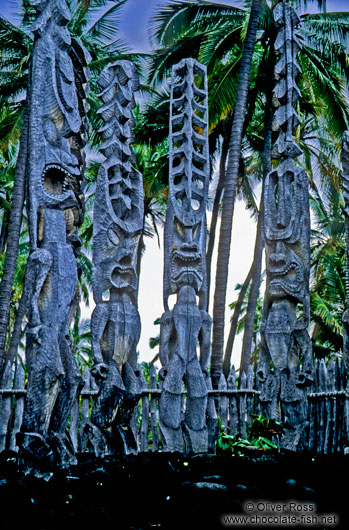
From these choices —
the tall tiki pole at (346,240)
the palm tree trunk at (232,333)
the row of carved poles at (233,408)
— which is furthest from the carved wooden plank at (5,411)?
the palm tree trunk at (232,333)

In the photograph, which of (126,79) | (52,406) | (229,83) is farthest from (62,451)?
(229,83)

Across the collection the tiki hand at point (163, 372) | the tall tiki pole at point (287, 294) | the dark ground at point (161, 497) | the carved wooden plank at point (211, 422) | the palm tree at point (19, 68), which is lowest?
the carved wooden plank at point (211, 422)

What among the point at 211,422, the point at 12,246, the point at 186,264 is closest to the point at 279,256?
the point at 186,264

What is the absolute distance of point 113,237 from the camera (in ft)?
25.5

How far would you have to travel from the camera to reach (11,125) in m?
18.9

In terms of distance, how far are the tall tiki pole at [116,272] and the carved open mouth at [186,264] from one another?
0.53 metres

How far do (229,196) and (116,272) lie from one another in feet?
22.8

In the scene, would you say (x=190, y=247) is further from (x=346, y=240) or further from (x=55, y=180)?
(x=346, y=240)

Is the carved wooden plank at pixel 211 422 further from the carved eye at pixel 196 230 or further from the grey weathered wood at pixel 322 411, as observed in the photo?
the carved eye at pixel 196 230

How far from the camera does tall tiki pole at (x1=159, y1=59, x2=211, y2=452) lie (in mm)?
7641

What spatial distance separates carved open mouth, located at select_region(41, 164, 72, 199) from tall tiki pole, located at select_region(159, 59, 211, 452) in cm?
225

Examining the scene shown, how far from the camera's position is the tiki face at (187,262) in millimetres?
7984

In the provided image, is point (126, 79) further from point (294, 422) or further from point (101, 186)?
point (294, 422)

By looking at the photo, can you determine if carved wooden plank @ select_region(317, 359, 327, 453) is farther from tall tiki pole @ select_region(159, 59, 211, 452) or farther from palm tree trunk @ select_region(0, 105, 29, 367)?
palm tree trunk @ select_region(0, 105, 29, 367)
